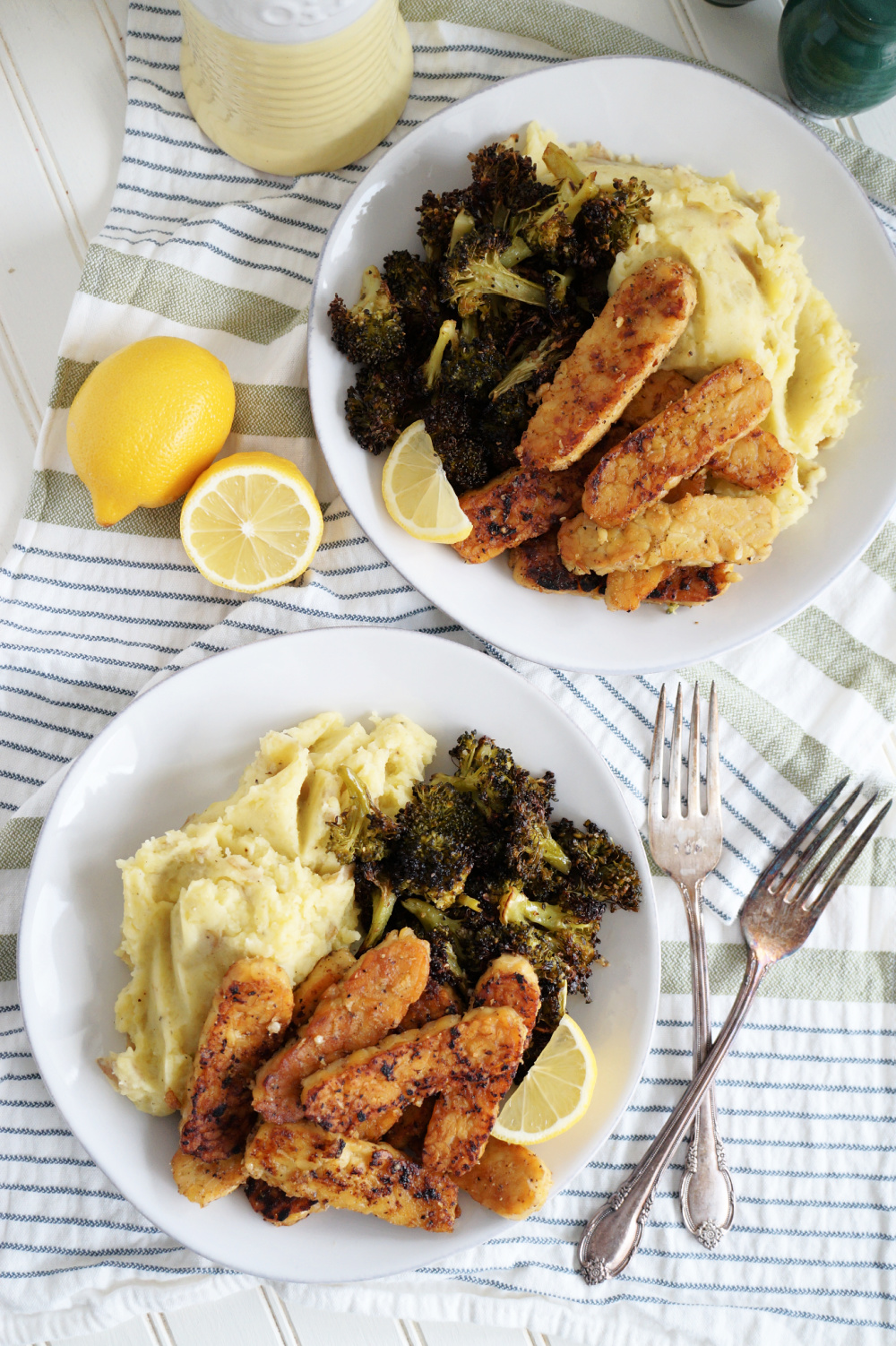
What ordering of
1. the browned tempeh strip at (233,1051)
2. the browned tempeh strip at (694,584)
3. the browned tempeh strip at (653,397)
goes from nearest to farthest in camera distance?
the browned tempeh strip at (233,1051) → the browned tempeh strip at (653,397) → the browned tempeh strip at (694,584)

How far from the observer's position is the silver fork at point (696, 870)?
11.3ft

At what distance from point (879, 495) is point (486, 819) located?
1.79 meters

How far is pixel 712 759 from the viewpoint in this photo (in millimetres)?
3467

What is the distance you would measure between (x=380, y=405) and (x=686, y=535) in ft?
3.69

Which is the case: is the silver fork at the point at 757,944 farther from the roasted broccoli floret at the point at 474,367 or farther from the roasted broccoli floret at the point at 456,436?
the roasted broccoli floret at the point at 474,367

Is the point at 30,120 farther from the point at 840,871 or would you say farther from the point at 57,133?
the point at 840,871

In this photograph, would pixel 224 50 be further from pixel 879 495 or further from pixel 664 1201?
pixel 664 1201

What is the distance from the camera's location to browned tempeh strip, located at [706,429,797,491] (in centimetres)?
305

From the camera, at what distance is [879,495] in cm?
324

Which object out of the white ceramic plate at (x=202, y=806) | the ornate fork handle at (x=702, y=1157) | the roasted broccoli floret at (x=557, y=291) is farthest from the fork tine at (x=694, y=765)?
the roasted broccoli floret at (x=557, y=291)

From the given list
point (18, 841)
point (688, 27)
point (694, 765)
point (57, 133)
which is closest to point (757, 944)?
point (694, 765)

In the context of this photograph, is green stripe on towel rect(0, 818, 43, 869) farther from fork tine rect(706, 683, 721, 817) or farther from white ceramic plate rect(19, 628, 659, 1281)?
fork tine rect(706, 683, 721, 817)

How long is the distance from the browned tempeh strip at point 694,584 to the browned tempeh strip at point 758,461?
31cm

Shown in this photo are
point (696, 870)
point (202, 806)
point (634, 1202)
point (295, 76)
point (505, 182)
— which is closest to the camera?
point (295, 76)
